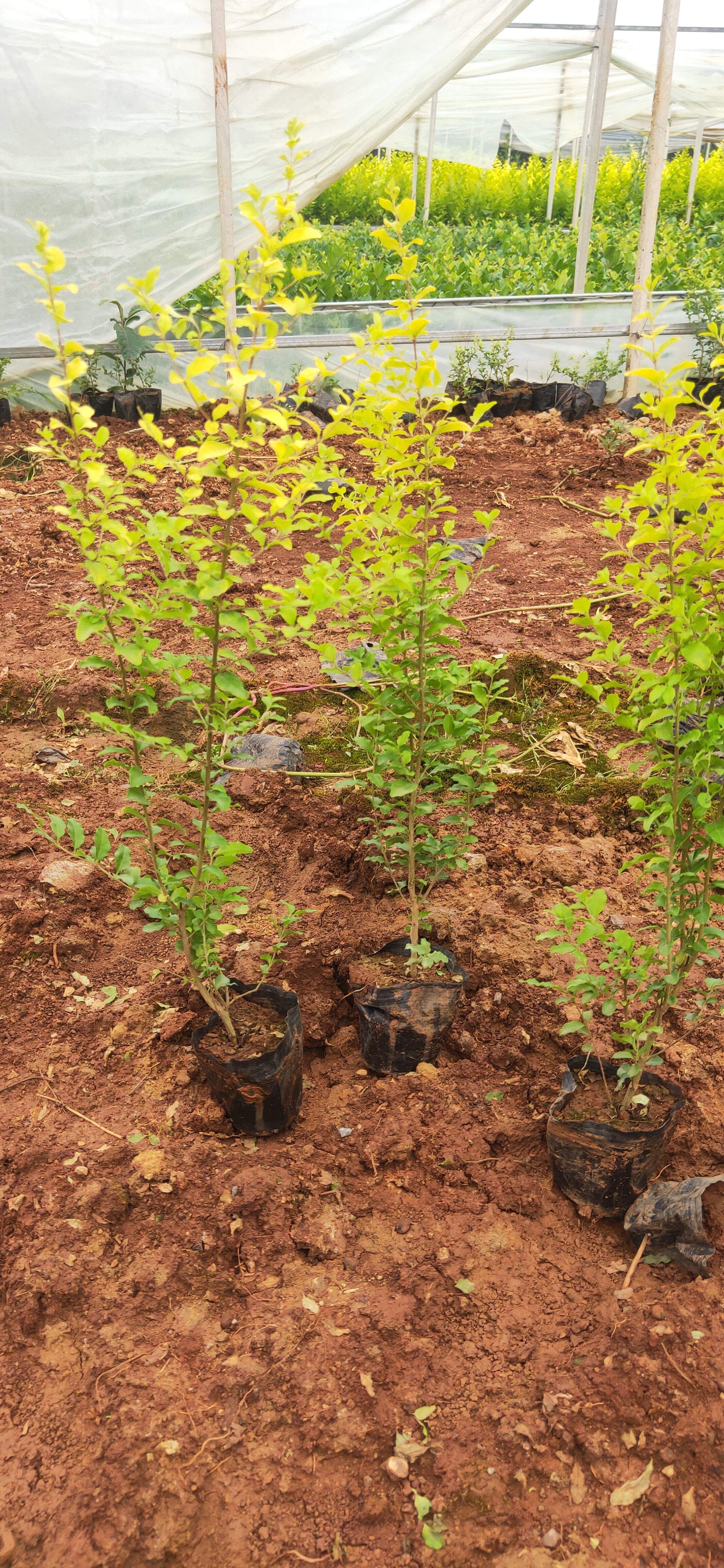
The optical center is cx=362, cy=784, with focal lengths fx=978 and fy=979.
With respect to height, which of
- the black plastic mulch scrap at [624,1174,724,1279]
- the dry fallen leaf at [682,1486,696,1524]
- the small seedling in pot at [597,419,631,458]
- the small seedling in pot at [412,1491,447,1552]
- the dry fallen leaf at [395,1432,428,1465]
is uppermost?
the small seedling in pot at [597,419,631,458]

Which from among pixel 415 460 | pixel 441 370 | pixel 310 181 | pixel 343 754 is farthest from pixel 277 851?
pixel 441 370

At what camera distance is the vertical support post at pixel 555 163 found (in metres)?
14.3

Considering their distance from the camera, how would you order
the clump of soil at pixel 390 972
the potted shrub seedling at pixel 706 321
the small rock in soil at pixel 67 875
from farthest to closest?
the potted shrub seedling at pixel 706 321 → the small rock in soil at pixel 67 875 → the clump of soil at pixel 390 972

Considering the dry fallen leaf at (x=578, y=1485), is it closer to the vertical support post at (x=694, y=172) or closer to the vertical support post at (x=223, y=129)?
the vertical support post at (x=223, y=129)

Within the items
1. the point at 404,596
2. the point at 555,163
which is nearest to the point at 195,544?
the point at 404,596

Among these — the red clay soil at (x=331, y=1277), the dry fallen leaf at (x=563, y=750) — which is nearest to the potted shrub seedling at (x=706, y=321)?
the dry fallen leaf at (x=563, y=750)

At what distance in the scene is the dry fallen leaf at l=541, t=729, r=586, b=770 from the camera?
3.58 m

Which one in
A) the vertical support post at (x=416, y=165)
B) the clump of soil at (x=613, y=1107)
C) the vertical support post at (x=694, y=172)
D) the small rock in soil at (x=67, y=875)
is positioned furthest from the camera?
the vertical support post at (x=694, y=172)

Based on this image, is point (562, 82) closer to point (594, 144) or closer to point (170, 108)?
point (594, 144)

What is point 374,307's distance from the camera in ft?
27.5

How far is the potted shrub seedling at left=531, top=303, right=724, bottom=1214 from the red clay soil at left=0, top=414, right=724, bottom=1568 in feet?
0.50

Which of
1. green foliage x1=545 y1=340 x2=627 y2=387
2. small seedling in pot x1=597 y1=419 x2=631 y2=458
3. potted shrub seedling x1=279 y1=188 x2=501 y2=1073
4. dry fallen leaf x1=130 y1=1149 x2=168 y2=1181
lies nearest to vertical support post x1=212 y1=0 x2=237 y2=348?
small seedling in pot x1=597 y1=419 x2=631 y2=458

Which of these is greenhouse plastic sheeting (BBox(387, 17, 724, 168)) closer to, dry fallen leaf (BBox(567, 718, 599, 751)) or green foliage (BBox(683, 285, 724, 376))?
green foliage (BBox(683, 285, 724, 376))

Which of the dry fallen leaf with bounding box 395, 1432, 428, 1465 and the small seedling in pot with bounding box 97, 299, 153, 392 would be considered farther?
the small seedling in pot with bounding box 97, 299, 153, 392
